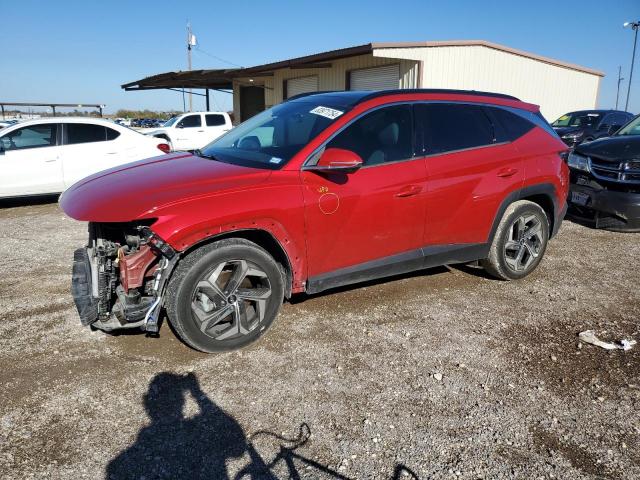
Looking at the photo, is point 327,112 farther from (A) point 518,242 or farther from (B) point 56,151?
(B) point 56,151

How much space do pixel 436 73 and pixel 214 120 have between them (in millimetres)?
8004

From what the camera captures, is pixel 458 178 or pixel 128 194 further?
pixel 458 178

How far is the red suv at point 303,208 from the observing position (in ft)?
10.1

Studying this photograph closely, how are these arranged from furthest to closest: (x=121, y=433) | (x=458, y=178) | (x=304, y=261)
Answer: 1. (x=458, y=178)
2. (x=304, y=261)
3. (x=121, y=433)

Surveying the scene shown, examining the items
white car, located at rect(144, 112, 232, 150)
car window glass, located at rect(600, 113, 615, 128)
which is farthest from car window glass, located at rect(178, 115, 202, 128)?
car window glass, located at rect(600, 113, 615, 128)

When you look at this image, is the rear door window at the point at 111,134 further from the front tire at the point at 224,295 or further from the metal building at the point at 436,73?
the metal building at the point at 436,73

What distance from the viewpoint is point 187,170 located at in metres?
3.54

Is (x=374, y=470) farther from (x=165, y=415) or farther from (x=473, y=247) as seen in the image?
(x=473, y=247)

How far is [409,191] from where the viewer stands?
3.81 metres

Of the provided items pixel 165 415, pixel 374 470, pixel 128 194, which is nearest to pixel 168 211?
pixel 128 194

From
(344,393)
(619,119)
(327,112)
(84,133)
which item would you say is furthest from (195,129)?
(344,393)

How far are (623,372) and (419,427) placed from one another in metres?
1.66

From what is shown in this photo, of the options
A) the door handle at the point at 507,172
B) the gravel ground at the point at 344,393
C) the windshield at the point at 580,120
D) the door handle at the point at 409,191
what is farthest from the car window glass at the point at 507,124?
the windshield at the point at 580,120

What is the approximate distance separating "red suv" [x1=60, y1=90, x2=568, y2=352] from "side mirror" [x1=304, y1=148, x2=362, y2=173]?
11 millimetres
